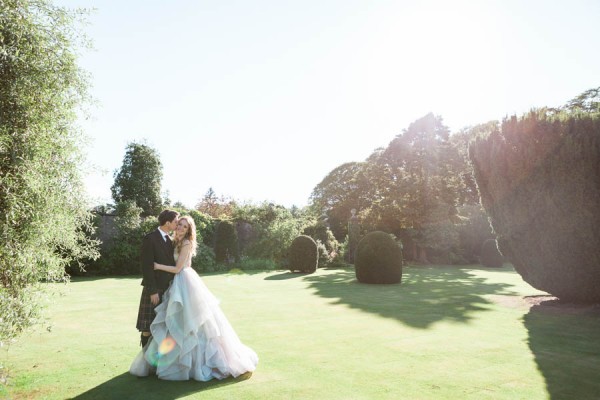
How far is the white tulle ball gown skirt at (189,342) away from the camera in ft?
15.8

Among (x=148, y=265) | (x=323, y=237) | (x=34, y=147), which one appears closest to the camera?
(x=34, y=147)

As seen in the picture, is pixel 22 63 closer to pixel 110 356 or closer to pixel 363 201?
pixel 110 356

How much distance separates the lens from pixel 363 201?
38.8 metres

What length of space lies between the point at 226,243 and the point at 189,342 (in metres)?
20.7

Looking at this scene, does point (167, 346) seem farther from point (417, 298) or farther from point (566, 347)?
point (417, 298)

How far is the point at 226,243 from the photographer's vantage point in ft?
82.5

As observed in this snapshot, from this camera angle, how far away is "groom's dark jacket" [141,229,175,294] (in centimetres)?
496

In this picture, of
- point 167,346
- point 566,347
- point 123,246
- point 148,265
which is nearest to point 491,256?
point 566,347

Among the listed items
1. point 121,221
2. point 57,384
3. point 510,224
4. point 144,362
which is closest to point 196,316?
point 144,362

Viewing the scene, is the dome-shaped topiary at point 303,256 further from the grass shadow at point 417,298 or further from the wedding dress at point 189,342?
the wedding dress at point 189,342

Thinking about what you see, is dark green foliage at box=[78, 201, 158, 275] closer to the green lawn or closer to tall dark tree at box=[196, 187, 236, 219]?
the green lawn

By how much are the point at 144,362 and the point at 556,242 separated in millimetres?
10194

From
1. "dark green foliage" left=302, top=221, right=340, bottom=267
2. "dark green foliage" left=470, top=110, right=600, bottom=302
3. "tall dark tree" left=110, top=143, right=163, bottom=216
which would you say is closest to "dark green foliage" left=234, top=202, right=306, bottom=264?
"dark green foliage" left=302, top=221, right=340, bottom=267

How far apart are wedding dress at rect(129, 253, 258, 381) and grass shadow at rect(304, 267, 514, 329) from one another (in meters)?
4.64
